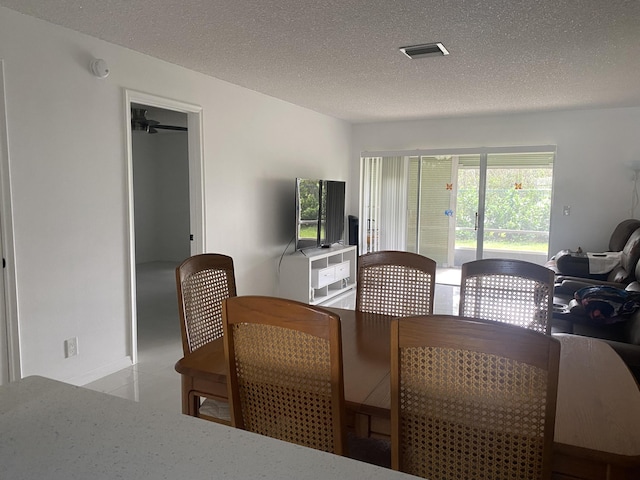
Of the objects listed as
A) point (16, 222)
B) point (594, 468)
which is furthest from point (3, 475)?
point (16, 222)

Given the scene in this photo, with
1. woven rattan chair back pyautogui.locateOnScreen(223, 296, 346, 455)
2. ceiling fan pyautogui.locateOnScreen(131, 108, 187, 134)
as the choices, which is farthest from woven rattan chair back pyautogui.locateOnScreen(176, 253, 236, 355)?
ceiling fan pyautogui.locateOnScreen(131, 108, 187, 134)

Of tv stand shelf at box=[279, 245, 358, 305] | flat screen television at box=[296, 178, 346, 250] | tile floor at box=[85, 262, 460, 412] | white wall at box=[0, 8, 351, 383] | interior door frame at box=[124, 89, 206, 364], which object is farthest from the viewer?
flat screen television at box=[296, 178, 346, 250]

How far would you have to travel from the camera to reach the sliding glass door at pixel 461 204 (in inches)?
256

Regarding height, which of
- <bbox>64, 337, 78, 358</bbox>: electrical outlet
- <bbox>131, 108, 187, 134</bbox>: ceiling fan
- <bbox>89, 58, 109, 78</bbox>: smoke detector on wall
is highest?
<bbox>131, 108, 187, 134</bbox>: ceiling fan

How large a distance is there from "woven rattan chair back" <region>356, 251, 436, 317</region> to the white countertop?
5.53ft

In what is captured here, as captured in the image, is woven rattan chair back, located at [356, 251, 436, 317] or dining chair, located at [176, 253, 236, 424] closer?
dining chair, located at [176, 253, 236, 424]

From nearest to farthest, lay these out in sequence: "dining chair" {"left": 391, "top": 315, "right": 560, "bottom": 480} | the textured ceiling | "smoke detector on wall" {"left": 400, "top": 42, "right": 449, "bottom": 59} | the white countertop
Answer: the white countertop → "dining chair" {"left": 391, "top": 315, "right": 560, "bottom": 480} → the textured ceiling → "smoke detector on wall" {"left": 400, "top": 42, "right": 449, "bottom": 59}

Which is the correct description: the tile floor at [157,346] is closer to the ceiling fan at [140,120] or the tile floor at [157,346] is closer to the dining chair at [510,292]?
the dining chair at [510,292]

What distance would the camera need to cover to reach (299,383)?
1393mm

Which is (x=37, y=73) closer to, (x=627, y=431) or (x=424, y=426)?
(x=424, y=426)

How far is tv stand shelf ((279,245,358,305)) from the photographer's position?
5.47 metres

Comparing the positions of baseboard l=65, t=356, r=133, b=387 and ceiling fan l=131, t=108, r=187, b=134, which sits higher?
ceiling fan l=131, t=108, r=187, b=134

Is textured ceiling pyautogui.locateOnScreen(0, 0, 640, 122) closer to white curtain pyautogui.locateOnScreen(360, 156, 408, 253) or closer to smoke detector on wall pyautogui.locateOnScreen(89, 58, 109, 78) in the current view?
smoke detector on wall pyautogui.locateOnScreen(89, 58, 109, 78)

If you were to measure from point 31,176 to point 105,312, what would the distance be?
112 centimetres
